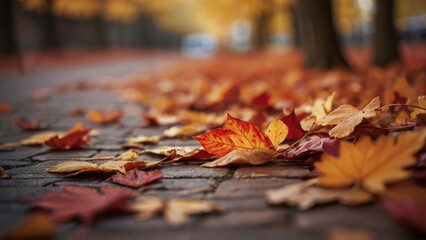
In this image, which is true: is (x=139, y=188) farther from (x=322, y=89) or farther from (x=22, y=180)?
(x=322, y=89)

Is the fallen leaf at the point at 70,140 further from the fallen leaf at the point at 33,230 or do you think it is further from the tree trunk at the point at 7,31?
the tree trunk at the point at 7,31

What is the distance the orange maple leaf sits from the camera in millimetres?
1564

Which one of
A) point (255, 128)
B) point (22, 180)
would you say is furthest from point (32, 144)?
point (255, 128)

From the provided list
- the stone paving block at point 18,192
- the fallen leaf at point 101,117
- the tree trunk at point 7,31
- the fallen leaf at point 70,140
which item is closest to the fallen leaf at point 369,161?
the stone paving block at point 18,192

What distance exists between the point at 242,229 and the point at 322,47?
5.10 m

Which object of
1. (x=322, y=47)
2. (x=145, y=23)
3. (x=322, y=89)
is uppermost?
(x=145, y=23)

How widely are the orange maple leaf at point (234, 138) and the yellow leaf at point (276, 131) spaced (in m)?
0.02

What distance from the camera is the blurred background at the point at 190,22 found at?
6.16m

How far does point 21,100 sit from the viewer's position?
525cm

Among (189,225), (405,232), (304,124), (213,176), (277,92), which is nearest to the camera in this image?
(405,232)

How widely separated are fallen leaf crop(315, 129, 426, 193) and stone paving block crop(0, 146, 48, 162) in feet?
5.69

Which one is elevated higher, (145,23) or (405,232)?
(145,23)

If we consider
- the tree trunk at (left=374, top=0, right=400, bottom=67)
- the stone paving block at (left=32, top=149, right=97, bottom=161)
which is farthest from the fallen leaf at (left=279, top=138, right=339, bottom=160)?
the tree trunk at (left=374, top=0, right=400, bottom=67)

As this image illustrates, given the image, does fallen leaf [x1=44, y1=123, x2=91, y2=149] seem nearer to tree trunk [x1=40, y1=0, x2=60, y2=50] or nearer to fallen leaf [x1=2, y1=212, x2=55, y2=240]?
fallen leaf [x1=2, y1=212, x2=55, y2=240]
